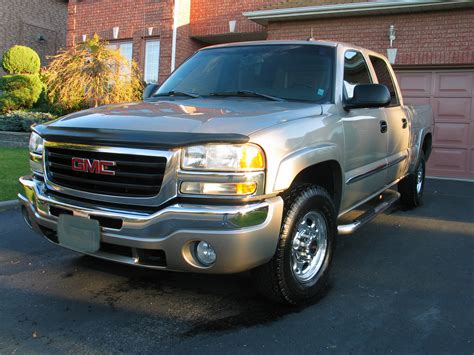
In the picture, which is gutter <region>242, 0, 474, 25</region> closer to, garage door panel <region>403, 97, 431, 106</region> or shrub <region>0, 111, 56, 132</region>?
garage door panel <region>403, 97, 431, 106</region>

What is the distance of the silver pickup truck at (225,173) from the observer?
2.76 metres

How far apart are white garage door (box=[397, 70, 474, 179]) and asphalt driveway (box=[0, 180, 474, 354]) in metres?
5.99

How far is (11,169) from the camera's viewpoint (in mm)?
8727

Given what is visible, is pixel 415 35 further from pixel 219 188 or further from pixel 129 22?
pixel 219 188

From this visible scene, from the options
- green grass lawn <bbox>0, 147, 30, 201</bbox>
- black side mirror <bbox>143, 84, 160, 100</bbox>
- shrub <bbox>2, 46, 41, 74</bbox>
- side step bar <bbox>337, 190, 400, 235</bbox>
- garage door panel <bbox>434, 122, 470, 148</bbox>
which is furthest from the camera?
shrub <bbox>2, 46, 41, 74</bbox>

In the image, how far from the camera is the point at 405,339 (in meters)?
2.95

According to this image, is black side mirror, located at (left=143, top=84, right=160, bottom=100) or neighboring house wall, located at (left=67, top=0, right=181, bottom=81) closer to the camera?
black side mirror, located at (left=143, top=84, right=160, bottom=100)

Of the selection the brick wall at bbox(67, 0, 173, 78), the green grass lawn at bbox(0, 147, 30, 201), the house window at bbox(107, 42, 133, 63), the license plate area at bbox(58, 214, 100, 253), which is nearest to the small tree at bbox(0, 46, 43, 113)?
the brick wall at bbox(67, 0, 173, 78)

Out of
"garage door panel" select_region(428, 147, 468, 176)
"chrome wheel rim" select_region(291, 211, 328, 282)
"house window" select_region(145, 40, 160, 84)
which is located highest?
"house window" select_region(145, 40, 160, 84)

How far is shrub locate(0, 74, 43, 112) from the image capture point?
598 inches

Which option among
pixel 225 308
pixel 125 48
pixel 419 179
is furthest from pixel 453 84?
pixel 125 48

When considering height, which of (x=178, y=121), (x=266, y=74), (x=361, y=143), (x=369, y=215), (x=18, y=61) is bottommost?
(x=369, y=215)

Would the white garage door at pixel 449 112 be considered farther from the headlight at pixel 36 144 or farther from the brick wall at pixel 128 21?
the headlight at pixel 36 144

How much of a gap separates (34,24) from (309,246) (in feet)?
79.5
